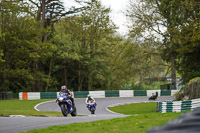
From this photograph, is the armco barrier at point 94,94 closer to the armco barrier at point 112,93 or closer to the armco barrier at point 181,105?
the armco barrier at point 112,93

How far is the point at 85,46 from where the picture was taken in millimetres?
49156

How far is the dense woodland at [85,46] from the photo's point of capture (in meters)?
37.7

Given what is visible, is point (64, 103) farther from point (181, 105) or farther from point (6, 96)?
point (6, 96)

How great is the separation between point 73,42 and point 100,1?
283 inches

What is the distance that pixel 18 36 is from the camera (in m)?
38.9

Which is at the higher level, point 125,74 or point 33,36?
point 33,36

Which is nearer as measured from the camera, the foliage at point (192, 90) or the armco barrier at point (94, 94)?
the foliage at point (192, 90)

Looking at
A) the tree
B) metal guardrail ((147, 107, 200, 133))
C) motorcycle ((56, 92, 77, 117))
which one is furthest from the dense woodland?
metal guardrail ((147, 107, 200, 133))

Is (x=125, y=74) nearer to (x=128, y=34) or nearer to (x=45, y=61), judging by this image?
(x=128, y=34)

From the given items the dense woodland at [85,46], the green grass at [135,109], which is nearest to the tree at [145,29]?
the dense woodland at [85,46]

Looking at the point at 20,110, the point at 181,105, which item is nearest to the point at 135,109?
the point at 20,110

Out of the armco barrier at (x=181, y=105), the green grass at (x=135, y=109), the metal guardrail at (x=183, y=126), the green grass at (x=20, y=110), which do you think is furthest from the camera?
the green grass at (x=135, y=109)

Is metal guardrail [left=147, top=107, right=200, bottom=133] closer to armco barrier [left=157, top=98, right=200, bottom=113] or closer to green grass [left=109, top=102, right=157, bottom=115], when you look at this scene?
armco barrier [left=157, top=98, right=200, bottom=113]

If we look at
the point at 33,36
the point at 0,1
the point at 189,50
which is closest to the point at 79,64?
the point at 33,36
